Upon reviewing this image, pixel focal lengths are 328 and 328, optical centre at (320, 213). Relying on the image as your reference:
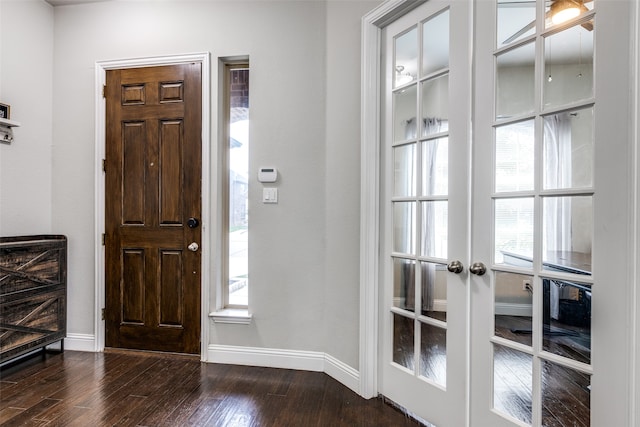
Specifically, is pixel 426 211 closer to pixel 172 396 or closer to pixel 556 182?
pixel 556 182

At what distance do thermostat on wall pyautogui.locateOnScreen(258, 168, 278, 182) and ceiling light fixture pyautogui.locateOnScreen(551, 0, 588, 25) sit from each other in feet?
Answer: 5.82

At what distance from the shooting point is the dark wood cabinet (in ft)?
7.39

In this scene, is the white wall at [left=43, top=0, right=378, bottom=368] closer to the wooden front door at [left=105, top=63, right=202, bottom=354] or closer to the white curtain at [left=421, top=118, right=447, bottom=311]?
the wooden front door at [left=105, top=63, right=202, bottom=354]

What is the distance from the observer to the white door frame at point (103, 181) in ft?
8.33

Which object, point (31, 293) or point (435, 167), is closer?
point (435, 167)

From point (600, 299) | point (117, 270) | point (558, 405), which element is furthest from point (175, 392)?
point (600, 299)

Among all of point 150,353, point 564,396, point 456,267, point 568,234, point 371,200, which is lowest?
point 150,353

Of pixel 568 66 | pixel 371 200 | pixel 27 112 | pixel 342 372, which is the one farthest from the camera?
pixel 27 112

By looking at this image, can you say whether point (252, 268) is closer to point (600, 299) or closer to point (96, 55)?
point (600, 299)

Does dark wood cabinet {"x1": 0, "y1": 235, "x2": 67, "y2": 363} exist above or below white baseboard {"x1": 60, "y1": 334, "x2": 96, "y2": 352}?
above

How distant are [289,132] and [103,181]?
1.62 metres

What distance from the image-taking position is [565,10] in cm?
125

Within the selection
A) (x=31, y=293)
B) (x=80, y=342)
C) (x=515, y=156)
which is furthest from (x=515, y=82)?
(x=80, y=342)

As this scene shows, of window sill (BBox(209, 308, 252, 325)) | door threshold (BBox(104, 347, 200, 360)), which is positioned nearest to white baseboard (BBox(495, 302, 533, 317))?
window sill (BBox(209, 308, 252, 325))
